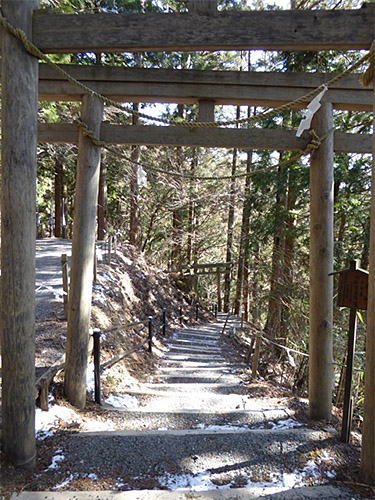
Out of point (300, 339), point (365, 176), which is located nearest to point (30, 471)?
point (300, 339)

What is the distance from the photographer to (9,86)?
6.73 feet

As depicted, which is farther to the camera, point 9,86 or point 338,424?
point 338,424

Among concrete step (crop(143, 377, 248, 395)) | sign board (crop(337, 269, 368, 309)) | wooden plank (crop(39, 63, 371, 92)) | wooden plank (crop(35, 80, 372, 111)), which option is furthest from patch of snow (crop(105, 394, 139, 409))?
wooden plank (crop(39, 63, 371, 92))

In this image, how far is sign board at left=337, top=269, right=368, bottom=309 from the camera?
8.29 ft

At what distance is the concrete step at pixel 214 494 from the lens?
1.84 m

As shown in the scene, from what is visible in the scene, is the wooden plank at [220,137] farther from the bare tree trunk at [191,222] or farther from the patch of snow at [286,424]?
the bare tree trunk at [191,222]

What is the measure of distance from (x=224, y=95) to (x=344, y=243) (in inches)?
201

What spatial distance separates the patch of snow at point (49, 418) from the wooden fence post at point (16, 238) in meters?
0.47

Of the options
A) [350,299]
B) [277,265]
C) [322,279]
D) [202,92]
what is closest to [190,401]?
[322,279]

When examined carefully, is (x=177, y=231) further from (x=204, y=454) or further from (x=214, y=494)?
(x=214, y=494)

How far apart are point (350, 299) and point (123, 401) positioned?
3.03 m

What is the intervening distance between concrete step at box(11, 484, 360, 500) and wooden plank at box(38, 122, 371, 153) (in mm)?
3159

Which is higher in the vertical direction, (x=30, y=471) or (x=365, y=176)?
(x=365, y=176)

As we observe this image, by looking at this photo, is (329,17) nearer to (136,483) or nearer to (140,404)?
(136,483)
